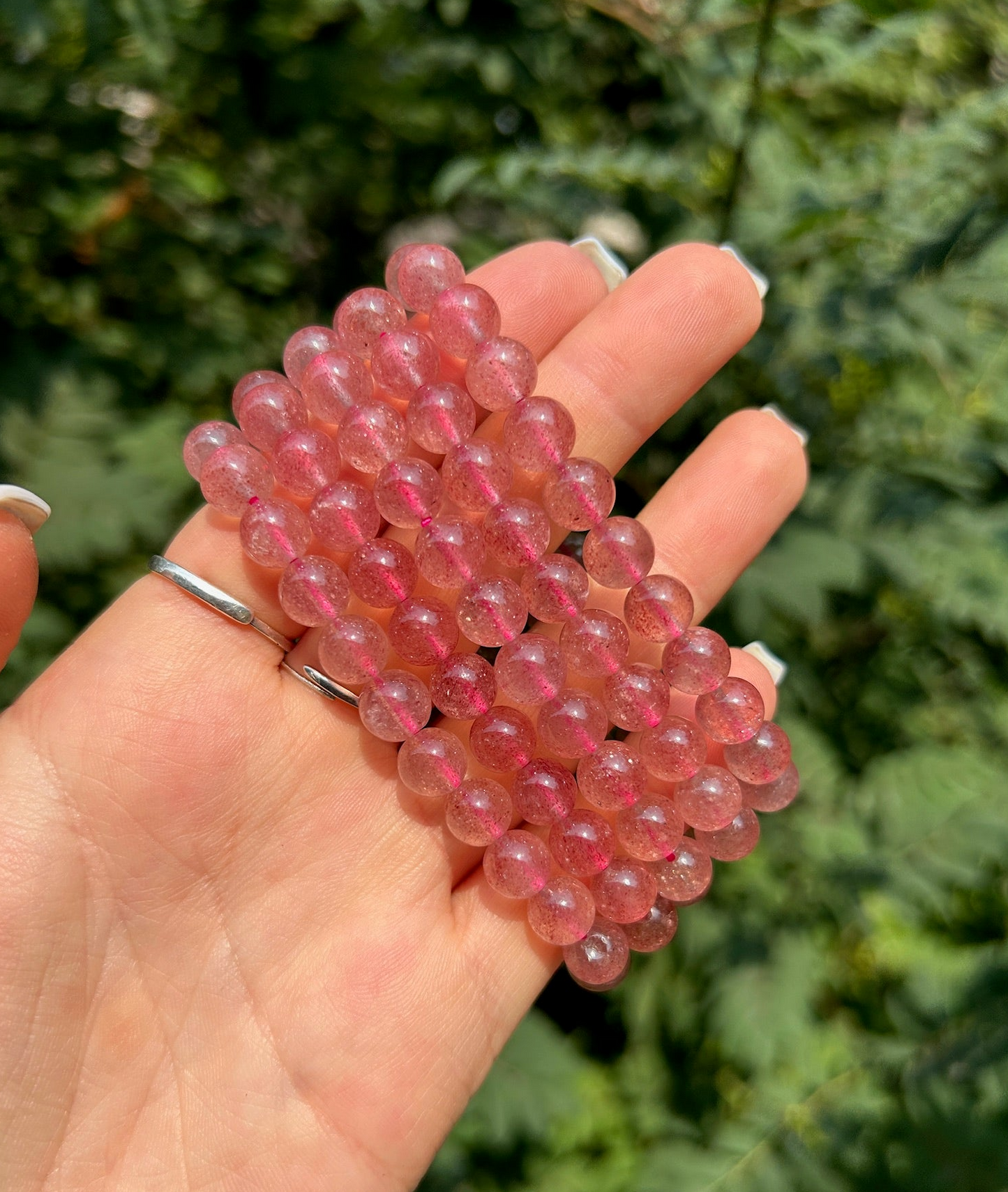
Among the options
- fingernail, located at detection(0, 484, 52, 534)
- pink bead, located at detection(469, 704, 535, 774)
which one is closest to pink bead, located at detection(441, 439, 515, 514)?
pink bead, located at detection(469, 704, 535, 774)

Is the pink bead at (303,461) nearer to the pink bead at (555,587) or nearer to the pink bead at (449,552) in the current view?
the pink bead at (449,552)

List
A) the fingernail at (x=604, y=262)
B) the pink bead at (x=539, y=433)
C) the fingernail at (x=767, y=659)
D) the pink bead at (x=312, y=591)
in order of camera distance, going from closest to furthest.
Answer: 1. the pink bead at (x=312, y=591)
2. the pink bead at (x=539, y=433)
3. the fingernail at (x=767, y=659)
4. the fingernail at (x=604, y=262)

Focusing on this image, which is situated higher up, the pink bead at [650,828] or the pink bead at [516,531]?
the pink bead at [516,531]

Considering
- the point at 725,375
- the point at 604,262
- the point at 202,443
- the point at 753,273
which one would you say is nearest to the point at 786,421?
the point at 725,375

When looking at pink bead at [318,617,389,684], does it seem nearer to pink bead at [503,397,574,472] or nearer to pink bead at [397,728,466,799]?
pink bead at [397,728,466,799]

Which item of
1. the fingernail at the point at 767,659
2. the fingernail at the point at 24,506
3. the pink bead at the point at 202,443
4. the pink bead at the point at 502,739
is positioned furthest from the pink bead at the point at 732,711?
the fingernail at the point at 24,506

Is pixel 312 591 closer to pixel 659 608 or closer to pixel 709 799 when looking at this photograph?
pixel 659 608

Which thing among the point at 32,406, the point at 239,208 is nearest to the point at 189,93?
the point at 239,208
